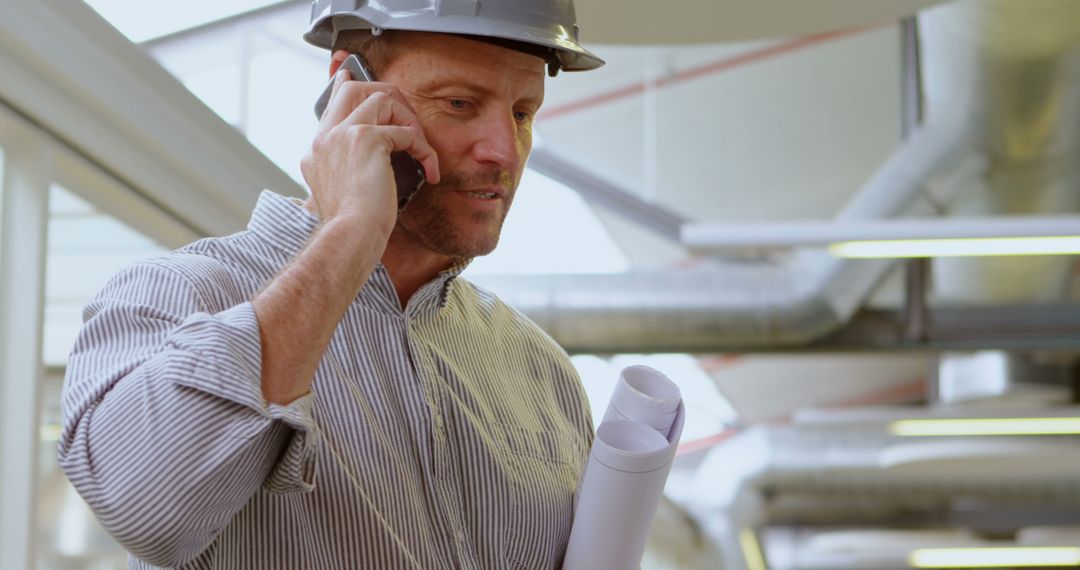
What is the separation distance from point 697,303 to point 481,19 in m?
4.85

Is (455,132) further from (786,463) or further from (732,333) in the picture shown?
(786,463)

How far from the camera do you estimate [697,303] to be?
6.47 m

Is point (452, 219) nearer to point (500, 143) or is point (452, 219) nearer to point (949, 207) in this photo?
point (500, 143)

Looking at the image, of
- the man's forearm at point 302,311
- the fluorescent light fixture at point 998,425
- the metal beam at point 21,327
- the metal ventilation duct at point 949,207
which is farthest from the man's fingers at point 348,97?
the fluorescent light fixture at point 998,425

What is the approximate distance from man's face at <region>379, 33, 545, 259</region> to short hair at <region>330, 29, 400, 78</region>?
0.04m

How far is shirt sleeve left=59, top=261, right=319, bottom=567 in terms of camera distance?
1.25 meters

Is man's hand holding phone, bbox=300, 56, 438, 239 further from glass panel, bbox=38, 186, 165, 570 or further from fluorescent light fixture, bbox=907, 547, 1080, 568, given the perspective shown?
fluorescent light fixture, bbox=907, 547, 1080, 568

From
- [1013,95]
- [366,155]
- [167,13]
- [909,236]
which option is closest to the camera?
[366,155]

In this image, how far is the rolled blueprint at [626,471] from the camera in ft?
5.23

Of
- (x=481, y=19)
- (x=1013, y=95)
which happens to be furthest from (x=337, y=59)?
(x=1013, y=95)

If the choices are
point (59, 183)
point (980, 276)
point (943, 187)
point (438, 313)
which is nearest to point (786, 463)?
point (980, 276)

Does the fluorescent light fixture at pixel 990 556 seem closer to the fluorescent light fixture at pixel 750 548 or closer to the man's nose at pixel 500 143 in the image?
the fluorescent light fixture at pixel 750 548

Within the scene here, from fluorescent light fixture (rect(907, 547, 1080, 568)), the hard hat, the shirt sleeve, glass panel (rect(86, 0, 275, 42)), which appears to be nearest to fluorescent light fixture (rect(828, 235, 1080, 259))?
glass panel (rect(86, 0, 275, 42))

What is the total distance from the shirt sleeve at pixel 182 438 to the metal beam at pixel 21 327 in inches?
63.2
